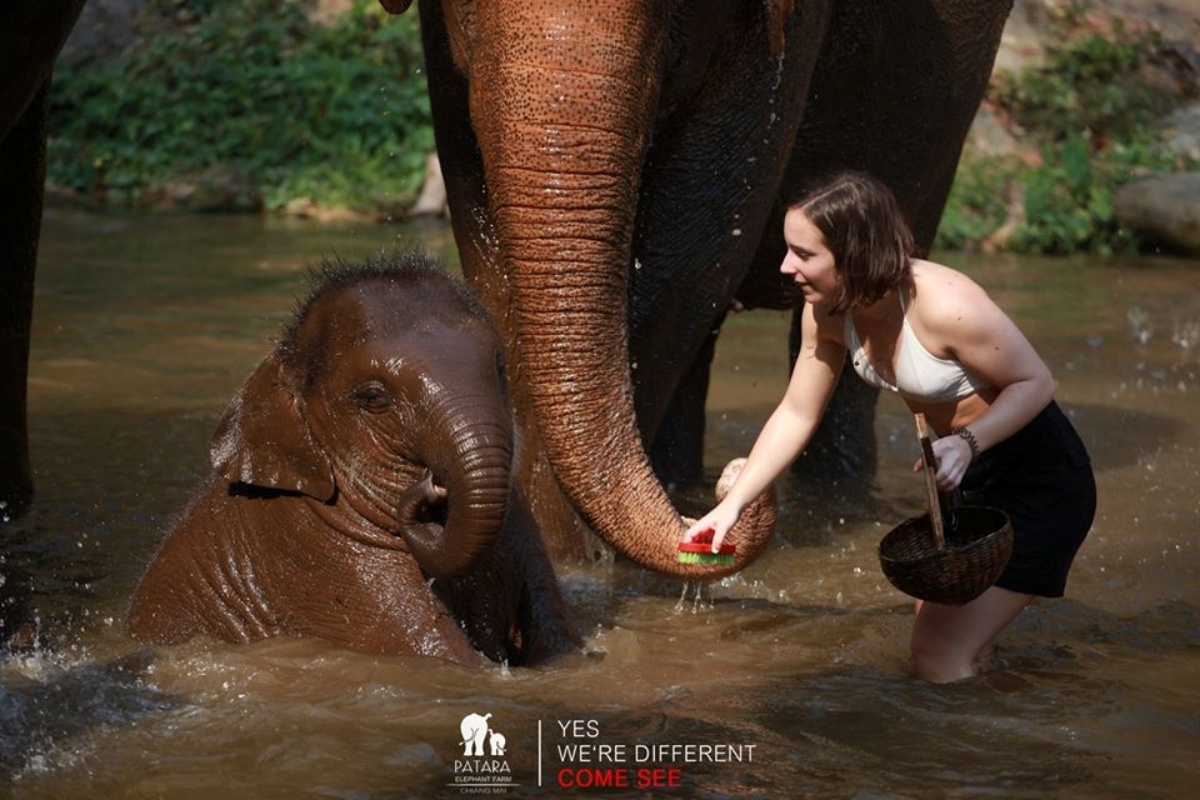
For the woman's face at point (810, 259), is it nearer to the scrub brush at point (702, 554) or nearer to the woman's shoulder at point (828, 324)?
the woman's shoulder at point (828, 324)

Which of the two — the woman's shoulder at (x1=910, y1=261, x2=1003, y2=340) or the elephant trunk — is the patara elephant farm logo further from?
the woman's shoulder at (x1=910, y1=261, x2=1003, y2=340)

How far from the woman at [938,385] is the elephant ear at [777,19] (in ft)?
3.26

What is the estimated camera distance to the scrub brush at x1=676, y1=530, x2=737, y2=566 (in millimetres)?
5406

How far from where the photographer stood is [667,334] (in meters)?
6.85

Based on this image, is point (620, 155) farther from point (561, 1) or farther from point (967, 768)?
point (967, 768)

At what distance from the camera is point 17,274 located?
290 inches

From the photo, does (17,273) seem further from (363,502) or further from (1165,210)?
(1165,210)

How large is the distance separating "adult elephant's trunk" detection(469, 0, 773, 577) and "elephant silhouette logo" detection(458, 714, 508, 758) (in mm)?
614

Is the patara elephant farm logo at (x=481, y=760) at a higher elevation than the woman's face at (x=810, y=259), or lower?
lower

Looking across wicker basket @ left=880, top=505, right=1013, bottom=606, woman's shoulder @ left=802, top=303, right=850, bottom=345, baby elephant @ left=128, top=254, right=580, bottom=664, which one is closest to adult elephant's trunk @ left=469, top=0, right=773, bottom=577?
baby elephant @ left=128, top=254, right=580, bottom=664

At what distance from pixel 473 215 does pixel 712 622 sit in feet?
4.93

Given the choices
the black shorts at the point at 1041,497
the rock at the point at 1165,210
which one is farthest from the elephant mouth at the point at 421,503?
the rock at the point at 1165,210

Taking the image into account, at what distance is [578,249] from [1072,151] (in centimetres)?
1242

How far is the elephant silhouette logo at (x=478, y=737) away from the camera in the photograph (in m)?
5.05
